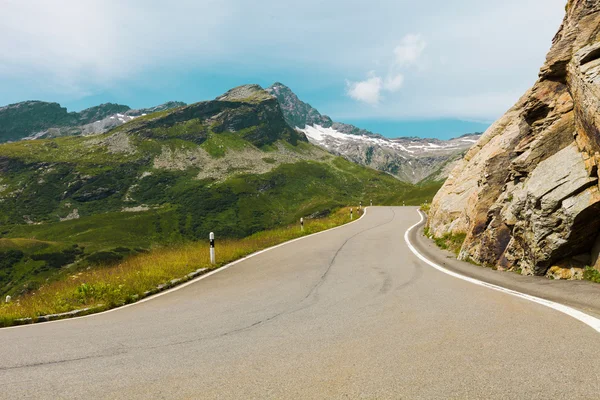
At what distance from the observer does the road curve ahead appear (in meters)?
3.61

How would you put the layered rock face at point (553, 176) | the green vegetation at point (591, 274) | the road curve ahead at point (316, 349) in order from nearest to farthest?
1. the road curve ahead at point (316, 349)
2. the green vegetation at point (591, 274)
3. the layered rock face at point (553, 176)

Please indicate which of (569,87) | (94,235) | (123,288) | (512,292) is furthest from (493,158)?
(94,235)

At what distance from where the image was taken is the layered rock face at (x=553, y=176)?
8250 millimetres

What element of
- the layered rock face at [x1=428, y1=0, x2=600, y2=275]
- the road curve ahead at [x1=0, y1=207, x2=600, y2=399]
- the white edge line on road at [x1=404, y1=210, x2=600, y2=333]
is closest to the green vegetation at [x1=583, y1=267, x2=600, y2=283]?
the layered rock face at [x1=428, y1=0, x2=600, y2=275]

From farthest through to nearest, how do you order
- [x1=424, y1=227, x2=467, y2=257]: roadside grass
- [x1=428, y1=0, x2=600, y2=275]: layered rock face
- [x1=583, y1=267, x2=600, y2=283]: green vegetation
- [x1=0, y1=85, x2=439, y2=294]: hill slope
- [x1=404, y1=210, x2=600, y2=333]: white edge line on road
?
1. [x1=0, y1=85, x2=439, y2=294]: hill slope
2. [x1=424, y1=227, x2=467, y2=257]: roadside grass
3. [x1=428, y1=0, x2=600, y2=275]: layered rock face
4. [x1=583, y1=267, x2=600, y2=283]: green vegetation
5. [x1=404, y1=210, x2=600, y2=333]: white edge line on road

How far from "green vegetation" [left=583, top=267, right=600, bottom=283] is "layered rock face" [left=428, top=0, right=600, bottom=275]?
313mm

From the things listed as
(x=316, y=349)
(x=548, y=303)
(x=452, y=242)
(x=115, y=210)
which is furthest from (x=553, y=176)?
(x=115, y=210)

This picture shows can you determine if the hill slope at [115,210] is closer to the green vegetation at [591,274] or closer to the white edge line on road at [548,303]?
the white edge line on road at [548,303]

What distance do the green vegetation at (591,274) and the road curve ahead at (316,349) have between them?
7.54ft

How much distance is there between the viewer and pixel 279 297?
26.0 ft

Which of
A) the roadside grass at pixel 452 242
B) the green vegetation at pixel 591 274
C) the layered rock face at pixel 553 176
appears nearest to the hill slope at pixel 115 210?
the roadside grass at pixel 452 242

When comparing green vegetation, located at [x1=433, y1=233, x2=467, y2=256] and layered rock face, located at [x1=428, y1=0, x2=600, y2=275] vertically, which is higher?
layered rock face, located at [x1=428, y1=0, x2=600, y2=275]

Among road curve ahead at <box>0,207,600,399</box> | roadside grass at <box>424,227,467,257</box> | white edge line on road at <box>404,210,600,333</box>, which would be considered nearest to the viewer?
road curve ahead at <box>0,207,600,399</box>

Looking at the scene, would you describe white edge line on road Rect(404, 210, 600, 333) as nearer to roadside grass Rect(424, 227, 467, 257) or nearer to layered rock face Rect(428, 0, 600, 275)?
layered rock face Rect(428, 0, 600, 275)
